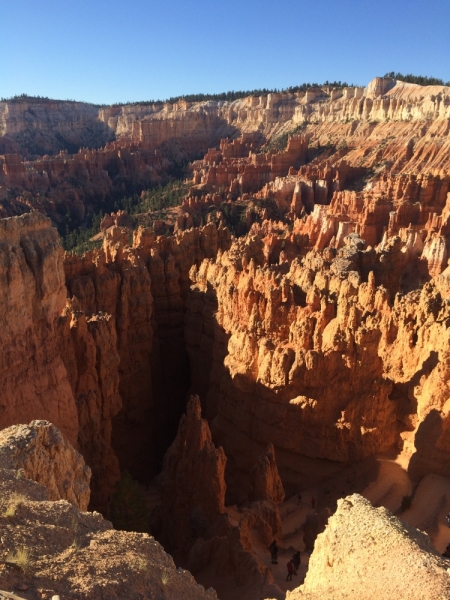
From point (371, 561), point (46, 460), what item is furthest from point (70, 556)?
point (371, 561)

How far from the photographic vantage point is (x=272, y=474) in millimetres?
13711

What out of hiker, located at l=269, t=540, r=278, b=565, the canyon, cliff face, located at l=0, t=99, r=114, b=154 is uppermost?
cliff face, located at l=0, t=99, r=114, b=154

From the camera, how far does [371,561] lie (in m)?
6.42

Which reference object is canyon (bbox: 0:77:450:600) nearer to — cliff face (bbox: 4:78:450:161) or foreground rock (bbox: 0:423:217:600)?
foreground rock (bbox: 0:423:217:600)

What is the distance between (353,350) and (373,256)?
37.1 ft

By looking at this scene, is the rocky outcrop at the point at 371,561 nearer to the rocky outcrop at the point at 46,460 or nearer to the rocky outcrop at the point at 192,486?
the rocky outcrop at the point at 46,460

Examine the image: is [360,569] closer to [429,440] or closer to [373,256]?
[429,440]

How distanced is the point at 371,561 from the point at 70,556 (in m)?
3.65

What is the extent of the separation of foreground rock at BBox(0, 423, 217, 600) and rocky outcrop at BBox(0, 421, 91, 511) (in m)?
0.52

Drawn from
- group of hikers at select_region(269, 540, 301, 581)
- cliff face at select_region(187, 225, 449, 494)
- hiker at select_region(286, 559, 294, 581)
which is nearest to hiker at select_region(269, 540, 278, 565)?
group of hikers at select_region(269, 540, 301, 581)

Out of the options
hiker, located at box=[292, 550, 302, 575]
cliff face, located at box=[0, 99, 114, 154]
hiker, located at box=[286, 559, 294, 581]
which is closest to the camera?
hiker, located at box=[286, 559, 294, 581]

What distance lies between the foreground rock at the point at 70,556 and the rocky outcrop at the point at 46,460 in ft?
1.70

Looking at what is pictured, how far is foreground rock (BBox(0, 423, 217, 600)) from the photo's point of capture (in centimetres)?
470

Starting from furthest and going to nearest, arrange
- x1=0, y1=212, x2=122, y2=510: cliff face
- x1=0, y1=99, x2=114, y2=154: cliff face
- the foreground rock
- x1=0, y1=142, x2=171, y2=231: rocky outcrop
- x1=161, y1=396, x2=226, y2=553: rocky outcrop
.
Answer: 1. x1=0, y1=99, x2=114, y2=154: cliff face
2. x1=0, y1=142, x2=171, y2=231: rocky outcrop
3. x1=161, y1=396, x2=226, y2=553: rocky outcrop
4. x1=0, y1=212, x2=122, y2=510: cliff face
5. the foreground rock
